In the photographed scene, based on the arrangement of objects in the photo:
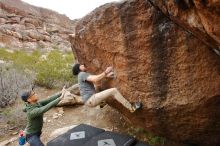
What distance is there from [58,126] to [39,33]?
16142mm

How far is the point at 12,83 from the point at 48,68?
6.06 ft

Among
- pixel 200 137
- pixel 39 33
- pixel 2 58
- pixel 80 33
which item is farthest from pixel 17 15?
pixel 200 137

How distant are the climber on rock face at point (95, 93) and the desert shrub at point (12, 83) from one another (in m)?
Result: 4.68

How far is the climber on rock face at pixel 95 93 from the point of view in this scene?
561 cm

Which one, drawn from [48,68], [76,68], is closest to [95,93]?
[76,68]

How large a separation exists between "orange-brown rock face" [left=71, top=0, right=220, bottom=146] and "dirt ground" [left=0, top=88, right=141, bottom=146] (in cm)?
218

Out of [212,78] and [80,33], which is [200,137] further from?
[80,33]

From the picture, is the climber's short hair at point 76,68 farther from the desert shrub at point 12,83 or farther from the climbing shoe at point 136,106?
the desert shrub at point 12,83

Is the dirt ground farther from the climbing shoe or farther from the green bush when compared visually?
the climbing shoe

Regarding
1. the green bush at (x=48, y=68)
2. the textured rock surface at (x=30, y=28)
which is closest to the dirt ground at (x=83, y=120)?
the green bush at (x=48, y=68)

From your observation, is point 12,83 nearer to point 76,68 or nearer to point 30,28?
point 76,68

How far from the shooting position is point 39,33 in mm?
23562

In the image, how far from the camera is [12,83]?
34.7 feet

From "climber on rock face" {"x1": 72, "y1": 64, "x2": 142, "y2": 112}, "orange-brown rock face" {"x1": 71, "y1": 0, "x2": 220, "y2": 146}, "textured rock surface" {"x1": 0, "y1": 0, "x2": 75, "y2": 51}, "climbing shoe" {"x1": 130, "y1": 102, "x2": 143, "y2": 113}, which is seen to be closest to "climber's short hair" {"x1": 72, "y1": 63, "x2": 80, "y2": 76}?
"climber on rock face" {"x1": 72, "y1": 64, "x2": 142, "y2": 112}
